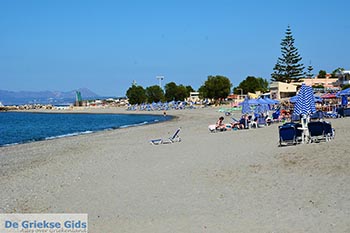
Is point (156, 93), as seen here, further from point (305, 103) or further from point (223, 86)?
point (305, 103)

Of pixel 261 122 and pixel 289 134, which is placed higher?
pixel 289 134

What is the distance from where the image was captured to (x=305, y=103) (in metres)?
13.4

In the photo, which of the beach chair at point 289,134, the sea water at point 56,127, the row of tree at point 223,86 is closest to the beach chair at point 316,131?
the beach chair at point 289,134

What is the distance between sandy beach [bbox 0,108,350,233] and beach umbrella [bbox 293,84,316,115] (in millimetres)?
1654

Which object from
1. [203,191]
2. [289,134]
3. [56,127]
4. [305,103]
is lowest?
[56,127]

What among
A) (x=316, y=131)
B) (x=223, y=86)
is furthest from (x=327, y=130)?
(x=223, y=86)

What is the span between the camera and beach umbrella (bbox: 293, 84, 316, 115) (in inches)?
523

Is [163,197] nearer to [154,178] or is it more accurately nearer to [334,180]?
[154,178]

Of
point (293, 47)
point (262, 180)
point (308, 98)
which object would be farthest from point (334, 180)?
point (293, 47)

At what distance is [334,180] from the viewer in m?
7.50

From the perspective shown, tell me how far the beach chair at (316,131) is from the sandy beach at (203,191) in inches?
28.3

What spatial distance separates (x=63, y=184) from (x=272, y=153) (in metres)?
Answer: 5.03

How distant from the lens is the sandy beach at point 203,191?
19.4ft

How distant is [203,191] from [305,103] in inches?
266
